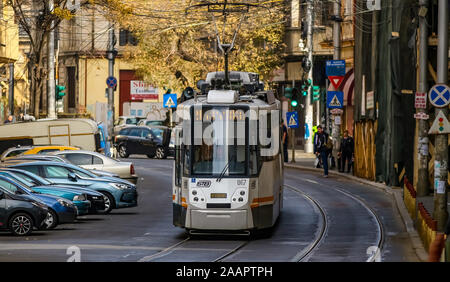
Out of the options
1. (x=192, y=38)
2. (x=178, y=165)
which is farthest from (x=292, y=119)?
(x=178, y=165)

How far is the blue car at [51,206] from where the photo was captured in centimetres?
2564

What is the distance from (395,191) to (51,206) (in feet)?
46.4

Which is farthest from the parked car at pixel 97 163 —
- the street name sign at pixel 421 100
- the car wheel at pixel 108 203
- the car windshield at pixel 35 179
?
the street name sign at pixel 421 100

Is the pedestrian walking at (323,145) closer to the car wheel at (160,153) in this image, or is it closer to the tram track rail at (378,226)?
the tram track rail at (378,226)

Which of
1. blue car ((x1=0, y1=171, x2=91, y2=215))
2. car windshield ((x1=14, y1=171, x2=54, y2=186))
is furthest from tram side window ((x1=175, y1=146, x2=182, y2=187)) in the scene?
car windshield ((x1=14, y1=171, x2=54, y2=186))

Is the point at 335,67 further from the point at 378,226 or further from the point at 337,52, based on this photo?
the point at 378,226

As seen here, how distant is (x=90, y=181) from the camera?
30516 millimetres

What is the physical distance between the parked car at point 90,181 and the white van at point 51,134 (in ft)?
40.1

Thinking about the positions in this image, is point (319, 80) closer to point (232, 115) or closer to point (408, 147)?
point (408, 147)

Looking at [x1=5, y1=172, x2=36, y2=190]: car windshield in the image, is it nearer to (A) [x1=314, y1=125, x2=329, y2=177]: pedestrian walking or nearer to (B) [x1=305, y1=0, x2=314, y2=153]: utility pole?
(A) [x1=314, y1=125, x2=329, y2=177]: pedestrian walking

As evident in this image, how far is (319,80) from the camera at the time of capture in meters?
68.4

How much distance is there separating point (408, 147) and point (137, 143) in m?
22.1
